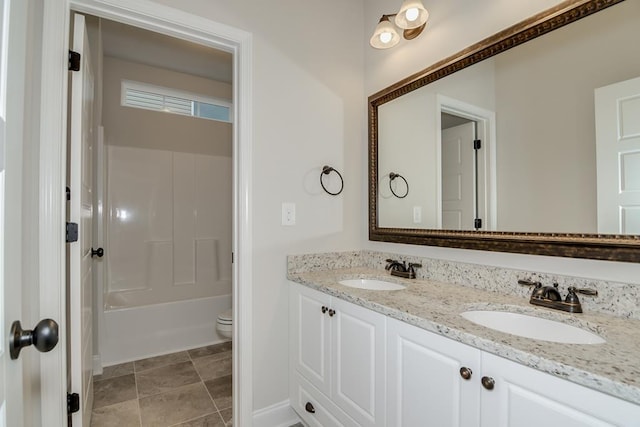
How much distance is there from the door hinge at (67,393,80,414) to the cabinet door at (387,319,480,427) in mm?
1321

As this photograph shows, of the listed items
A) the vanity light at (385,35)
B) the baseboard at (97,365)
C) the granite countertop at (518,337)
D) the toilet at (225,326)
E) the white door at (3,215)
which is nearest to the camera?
the white door at (3,215)

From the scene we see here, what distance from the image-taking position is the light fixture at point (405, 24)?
59.6 inches

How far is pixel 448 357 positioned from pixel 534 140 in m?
0.92

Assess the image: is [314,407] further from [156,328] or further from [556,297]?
[156,328]

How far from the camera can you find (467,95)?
59.0 inches

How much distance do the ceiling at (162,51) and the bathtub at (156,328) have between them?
2.17 meters

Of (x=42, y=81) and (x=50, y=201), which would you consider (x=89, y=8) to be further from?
(x=50, y=201)

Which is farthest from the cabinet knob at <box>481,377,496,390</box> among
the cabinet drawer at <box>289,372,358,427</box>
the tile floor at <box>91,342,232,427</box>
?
the tile floor at <box>91,342,232,427</box>

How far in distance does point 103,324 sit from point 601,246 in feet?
10.2

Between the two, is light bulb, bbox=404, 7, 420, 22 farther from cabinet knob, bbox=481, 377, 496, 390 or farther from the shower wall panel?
the shower wall panel

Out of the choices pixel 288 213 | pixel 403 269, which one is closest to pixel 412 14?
pixel 288 213

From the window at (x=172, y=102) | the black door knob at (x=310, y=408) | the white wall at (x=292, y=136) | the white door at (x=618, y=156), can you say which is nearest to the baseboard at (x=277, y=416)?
the white wall at (x=292, y=136)

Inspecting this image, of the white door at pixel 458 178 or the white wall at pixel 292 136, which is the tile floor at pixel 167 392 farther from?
the white door at pixel 458 178

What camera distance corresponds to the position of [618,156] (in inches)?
40.5
